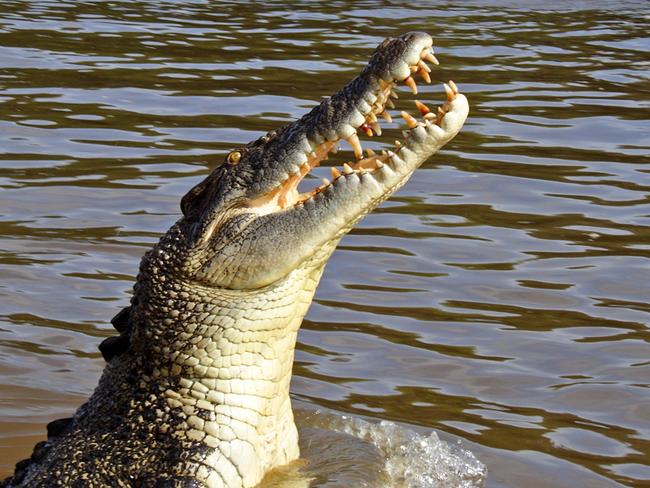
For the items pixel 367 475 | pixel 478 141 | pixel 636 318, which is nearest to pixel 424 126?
pixel 367 475

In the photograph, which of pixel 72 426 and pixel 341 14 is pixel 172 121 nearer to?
pixel 341 14

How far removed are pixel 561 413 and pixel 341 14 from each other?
940 centimetres

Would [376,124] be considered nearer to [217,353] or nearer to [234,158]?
[234,158]

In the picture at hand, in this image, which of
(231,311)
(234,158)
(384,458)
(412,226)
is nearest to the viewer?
(231,311)

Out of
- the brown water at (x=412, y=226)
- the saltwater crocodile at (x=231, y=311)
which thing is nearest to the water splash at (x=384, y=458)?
the brown water at (x=412, y=226)

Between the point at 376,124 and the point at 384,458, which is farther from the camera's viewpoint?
the point at 384,458

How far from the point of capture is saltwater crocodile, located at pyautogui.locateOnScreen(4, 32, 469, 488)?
4.30 metres

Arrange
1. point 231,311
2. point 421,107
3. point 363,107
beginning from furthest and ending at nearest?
point 231,311 → point 363,107 → point 421,107

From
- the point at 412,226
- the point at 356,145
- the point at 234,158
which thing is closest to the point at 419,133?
the point at 356,145

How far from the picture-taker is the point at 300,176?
14.8ft

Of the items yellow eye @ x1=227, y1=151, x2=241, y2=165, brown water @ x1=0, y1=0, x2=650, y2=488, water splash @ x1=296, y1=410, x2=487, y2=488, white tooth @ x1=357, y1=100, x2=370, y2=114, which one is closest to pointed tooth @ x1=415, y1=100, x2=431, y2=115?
white tooth @ x1=357, y1=100, x2=370, y2=114

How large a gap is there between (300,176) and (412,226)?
3445mm

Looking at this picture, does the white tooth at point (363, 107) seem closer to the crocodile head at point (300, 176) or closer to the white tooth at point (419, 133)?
the crocodile head at point (300, 176)

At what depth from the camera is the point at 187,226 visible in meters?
4.56
